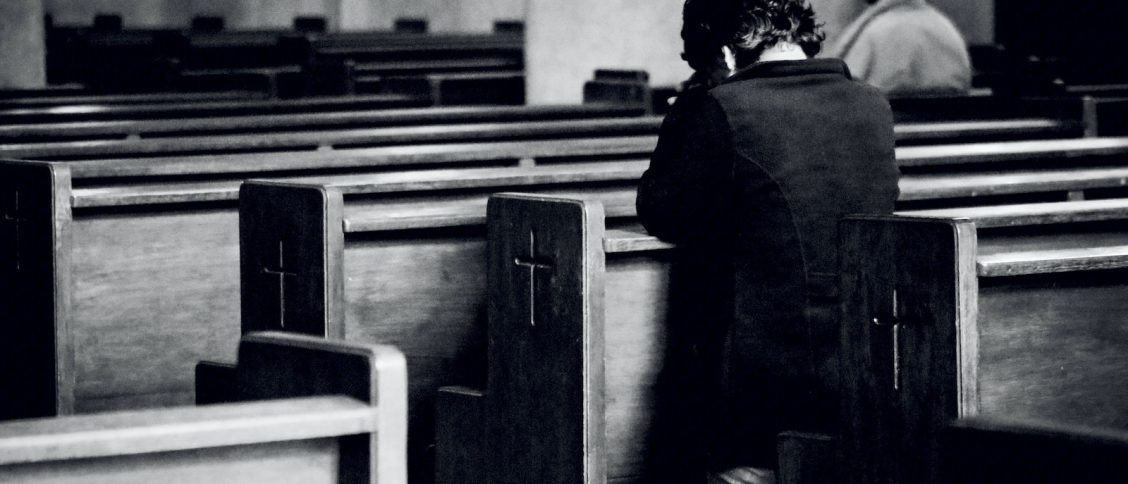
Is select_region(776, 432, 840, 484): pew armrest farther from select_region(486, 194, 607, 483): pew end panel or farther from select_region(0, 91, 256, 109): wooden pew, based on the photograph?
select_region(0, 91, 256, 109): wooden pew

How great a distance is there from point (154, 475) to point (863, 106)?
1.88 meters

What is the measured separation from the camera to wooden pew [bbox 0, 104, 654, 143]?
571cm

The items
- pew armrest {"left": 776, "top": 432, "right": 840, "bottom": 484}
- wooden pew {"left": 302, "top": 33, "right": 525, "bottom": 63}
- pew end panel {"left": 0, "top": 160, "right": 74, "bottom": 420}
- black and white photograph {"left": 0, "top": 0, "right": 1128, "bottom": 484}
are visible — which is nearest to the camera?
black and white photograph {"left": 0, "top": 0, "right": 1128, "bottom": 484}

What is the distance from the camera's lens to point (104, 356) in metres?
3.89

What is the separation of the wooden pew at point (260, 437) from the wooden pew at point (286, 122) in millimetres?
4393

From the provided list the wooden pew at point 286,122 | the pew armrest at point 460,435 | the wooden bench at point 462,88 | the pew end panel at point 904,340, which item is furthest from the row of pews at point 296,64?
the pew end panel at point 904,340

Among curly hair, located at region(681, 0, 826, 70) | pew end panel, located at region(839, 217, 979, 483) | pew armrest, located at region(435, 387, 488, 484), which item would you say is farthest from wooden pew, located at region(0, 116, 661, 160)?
A: pew end panel, located at region(839, 217, 979, 483)

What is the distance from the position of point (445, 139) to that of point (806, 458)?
309cm

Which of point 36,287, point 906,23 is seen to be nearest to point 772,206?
point 36,287

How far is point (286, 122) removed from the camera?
620 cm

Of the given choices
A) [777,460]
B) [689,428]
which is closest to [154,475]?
[777,460]

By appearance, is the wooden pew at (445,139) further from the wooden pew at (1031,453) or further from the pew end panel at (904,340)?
the wooden pew at (1031,453)

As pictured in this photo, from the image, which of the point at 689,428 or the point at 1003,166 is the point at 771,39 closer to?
the point at 689,428

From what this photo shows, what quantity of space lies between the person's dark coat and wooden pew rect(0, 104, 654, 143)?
282 centimetres
